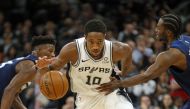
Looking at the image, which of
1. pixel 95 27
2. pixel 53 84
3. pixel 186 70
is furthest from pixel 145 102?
pixel 186 70

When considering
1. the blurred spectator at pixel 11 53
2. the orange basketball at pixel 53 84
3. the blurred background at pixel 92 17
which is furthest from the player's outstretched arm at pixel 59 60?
the blurred spectator at pixel 11 53

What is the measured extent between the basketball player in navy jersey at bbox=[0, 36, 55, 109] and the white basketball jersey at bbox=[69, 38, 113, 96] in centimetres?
63

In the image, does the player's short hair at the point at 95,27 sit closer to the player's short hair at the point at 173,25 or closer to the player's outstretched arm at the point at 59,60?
the player's outstretched arm at the point at 59,60

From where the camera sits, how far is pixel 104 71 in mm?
6488

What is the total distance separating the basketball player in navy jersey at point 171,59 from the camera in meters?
5.64

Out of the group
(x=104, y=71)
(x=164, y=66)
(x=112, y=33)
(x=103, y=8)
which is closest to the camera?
(x=164, y=66)

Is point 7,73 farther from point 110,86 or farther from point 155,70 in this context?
point 155,70

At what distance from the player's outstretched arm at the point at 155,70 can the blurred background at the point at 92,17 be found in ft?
11.6

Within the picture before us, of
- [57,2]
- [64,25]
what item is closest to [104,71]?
[64,25]

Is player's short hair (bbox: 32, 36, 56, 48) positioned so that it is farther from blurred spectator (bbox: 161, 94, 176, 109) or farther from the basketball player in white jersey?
blurred spectator (bbox: 161, 94, 176, 109)

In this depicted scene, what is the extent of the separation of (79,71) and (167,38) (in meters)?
1.21

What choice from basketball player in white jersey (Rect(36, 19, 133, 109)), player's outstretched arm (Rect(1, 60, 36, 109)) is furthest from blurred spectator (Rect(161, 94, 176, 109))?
player's outstretched arm (Rect(1, 60, 36, 109))

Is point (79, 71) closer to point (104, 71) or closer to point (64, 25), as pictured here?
point (104, 71)

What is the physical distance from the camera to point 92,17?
13297 mm
